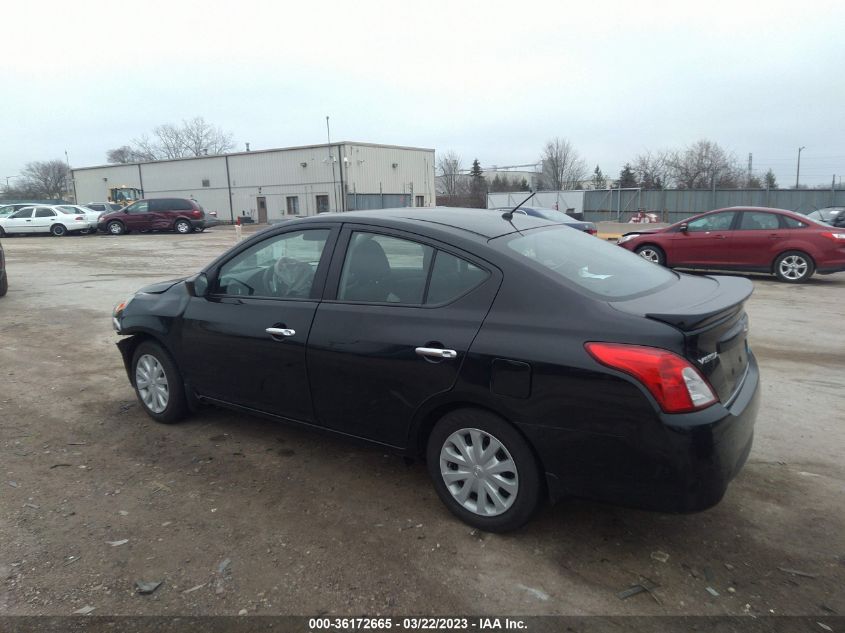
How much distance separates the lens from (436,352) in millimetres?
3057

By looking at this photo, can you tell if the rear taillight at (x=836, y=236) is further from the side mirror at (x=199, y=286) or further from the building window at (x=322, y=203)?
the building window at (x=322, y=203)

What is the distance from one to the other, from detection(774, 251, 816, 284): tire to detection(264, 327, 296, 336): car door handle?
11135mm

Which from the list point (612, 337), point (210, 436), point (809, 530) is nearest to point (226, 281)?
point (210, 436)

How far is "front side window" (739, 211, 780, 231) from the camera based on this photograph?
1168cm

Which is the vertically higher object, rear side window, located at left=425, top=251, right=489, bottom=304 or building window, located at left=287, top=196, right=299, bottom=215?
building window, located at left=287, top=196, right=299, bottom=215

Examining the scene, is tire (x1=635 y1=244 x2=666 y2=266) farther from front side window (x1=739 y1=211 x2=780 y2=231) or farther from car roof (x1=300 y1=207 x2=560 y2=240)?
car roof (x1=300 y1=207 x2=560 y2=240)

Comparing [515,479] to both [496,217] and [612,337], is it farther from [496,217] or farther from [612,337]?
[496,217]

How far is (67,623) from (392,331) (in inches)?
76.5

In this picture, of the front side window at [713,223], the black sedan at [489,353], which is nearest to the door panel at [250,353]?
the black sedan at [489,353]

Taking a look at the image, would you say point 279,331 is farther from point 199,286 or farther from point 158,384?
point 158,384

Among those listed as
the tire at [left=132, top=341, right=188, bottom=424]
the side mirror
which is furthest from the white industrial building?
the side mirror

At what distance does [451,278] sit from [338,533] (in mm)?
1473

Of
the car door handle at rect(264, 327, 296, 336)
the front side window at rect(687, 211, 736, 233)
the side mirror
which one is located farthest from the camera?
the front side window at rect(687, 211, 736, 233)

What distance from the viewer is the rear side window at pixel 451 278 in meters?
3.14
